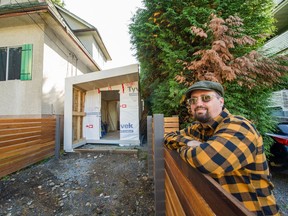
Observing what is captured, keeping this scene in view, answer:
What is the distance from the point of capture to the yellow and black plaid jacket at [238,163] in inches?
35.9

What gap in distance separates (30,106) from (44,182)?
A: 9.88 feet

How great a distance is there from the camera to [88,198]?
2.75 m

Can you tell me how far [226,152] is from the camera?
0.91 metres

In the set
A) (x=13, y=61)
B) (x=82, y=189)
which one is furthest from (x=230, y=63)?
(x=13, y=61)

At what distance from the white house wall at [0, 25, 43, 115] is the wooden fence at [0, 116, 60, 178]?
3.06 ft

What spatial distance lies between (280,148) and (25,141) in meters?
5.92

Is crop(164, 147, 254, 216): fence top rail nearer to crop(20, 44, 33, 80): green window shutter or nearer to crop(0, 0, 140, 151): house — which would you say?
crop(0, 0, 140, 151): house

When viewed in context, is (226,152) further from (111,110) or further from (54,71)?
(111,110)

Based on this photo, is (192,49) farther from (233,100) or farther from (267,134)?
(267,134)

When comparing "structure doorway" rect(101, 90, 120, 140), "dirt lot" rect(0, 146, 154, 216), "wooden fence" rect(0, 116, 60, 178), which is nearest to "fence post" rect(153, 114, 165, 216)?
"dirt lot" rect(0, 146, 154, 216)

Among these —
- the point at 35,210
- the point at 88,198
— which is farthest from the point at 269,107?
the point at 35,210

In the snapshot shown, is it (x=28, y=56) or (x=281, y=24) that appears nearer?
(x=28, y=56)

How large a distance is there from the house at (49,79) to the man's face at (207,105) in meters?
4.28

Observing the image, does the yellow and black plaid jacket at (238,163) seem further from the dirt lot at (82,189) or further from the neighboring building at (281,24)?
the neighboring building at (281,24)
